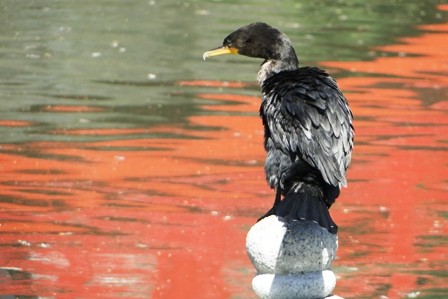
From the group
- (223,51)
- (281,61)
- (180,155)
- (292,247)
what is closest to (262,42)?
(281,61)

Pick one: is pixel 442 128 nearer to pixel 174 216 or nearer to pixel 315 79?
pixel 174 216

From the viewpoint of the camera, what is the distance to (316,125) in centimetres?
732

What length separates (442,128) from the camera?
15484 mm

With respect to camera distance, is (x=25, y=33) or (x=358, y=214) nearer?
(x=358, y=214)

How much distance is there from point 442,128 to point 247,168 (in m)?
2.89

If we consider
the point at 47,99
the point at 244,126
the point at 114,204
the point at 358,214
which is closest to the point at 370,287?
the point at 358,214

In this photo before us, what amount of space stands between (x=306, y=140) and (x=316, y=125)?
9cm

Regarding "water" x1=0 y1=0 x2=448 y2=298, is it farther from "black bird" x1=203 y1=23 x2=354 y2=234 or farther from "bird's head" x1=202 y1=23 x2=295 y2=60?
"black bird" x1=203 y1=23 x2=354 y2=234

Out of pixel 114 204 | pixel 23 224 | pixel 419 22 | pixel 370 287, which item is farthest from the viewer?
pixel 419 22

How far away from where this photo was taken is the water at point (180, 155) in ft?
33.8

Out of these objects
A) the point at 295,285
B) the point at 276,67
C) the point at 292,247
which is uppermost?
the point at 276,67

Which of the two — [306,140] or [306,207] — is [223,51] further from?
[306,207]

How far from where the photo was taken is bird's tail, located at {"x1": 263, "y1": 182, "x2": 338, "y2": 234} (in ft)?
22.4

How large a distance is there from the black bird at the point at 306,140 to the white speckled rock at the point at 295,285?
285mm
